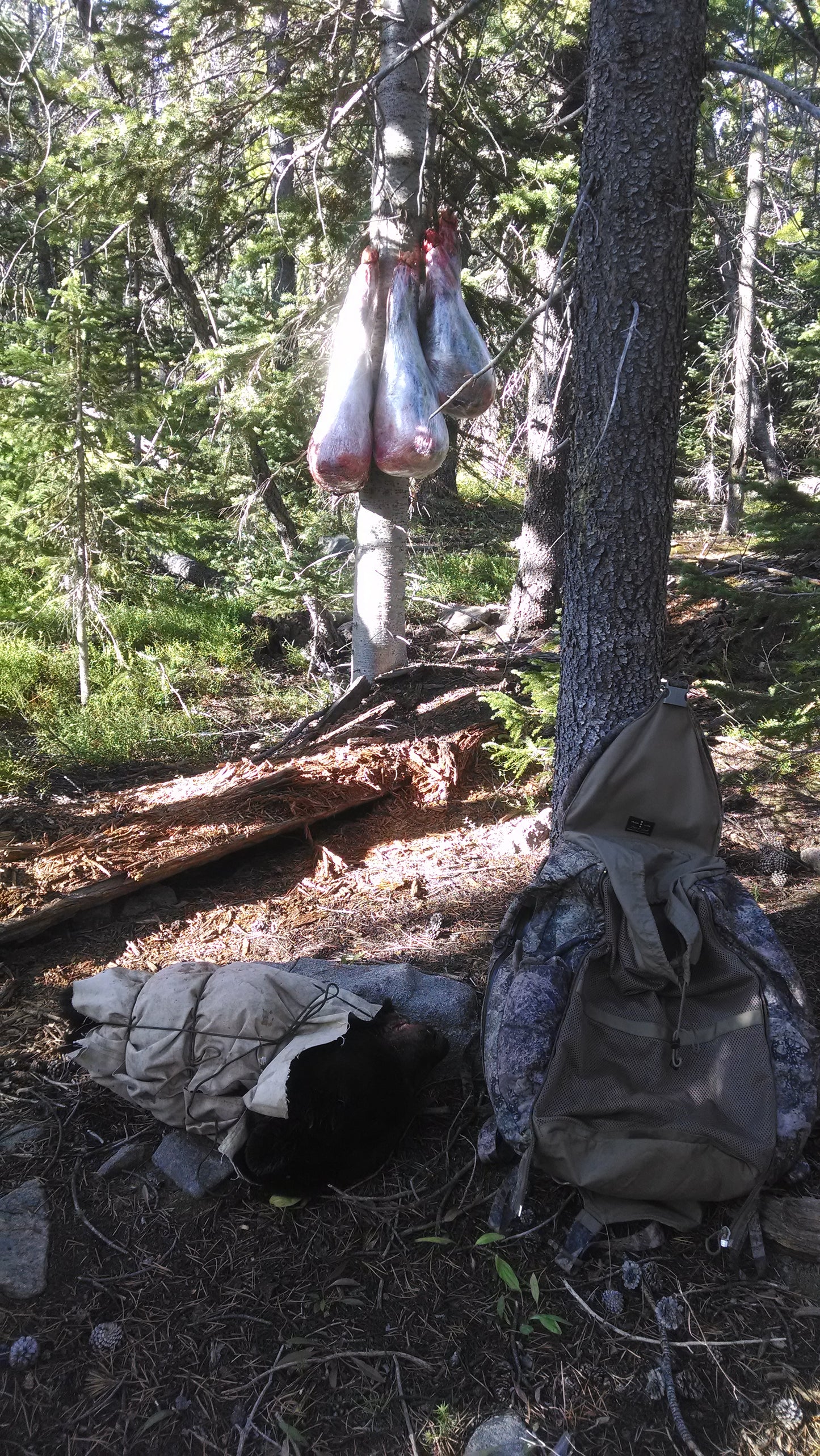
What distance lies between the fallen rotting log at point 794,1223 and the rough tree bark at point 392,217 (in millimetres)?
3773

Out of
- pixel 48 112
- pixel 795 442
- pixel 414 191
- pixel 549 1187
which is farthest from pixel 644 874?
pixel 795 442

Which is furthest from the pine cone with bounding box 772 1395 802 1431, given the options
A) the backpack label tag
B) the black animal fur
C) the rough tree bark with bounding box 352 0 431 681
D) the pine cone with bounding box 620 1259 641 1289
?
the rough tree bark with bounding box 352 0 431 681

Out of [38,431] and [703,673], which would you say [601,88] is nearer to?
[703,673]

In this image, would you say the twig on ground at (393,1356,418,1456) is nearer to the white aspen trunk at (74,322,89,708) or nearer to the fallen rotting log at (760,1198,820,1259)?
the fallen rotting log at (760,1198,820,1259)

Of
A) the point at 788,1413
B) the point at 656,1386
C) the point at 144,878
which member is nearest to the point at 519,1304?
the point at 656,1386

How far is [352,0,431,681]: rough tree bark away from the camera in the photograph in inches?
A: 189

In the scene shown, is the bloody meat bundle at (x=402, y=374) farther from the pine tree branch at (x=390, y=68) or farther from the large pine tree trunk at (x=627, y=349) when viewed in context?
the large pine tree trunk at (x=627, y=349)

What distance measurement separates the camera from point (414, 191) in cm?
499

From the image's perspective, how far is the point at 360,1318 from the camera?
87.7 inches

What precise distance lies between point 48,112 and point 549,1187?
574 centimetres

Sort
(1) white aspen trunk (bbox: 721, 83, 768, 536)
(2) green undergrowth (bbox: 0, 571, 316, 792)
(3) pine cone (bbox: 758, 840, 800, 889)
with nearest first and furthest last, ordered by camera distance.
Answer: (3) pine cone (bbox: 758, 840, 800, 889)
(2) green undergrowth (bbox: 0, 571, 316, 792)
(1) white aspen trunk (bbox: 721, 83, 768, 536)

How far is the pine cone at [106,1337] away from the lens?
7.09 ft

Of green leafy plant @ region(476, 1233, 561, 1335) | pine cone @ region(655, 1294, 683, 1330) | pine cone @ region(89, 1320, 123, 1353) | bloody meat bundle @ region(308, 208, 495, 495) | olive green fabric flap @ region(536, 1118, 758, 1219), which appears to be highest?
bloody meat bundle @ region(308, 208, 495, 495)

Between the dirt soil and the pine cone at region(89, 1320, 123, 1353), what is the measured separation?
2 cm
